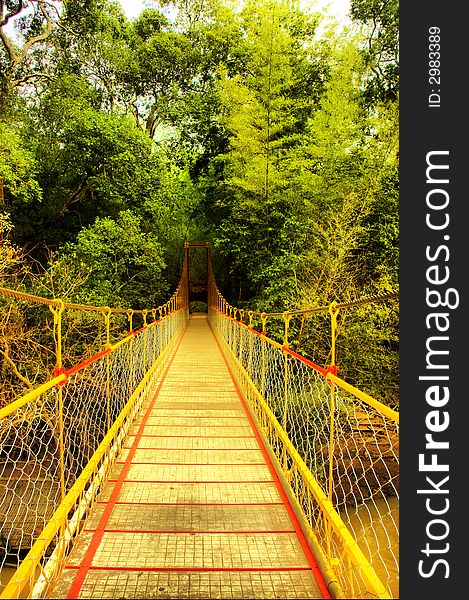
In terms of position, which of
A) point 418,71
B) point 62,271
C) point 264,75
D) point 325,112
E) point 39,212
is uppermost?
point 264,75

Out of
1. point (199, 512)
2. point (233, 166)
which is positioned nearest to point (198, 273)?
point (233, 166)

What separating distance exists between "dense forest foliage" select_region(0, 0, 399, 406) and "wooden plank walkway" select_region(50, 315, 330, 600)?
437 centimetres

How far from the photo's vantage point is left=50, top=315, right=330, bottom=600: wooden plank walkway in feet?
4.39

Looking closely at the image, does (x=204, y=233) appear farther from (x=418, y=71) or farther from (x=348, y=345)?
(x=418, y=71)

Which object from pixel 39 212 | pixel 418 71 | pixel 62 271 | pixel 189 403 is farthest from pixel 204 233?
pixel 418 71

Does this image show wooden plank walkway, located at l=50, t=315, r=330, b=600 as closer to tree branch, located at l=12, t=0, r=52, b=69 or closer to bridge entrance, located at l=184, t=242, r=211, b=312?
tree branch, located at l=12, t=0, r=52, b=69

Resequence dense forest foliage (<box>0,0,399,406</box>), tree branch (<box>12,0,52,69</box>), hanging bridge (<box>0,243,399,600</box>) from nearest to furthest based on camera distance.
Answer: hanging bridge (<box>0,243,399,600</box>) < dense forest foliage (<box>0,0,399,406</box>) < tree branch (<box>12,0,52,69</box>)

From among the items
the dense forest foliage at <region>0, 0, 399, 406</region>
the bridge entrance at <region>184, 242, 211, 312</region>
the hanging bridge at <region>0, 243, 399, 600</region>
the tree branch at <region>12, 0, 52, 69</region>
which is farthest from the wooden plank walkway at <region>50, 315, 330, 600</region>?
the bridge entrance at <region>184, 242, 211, 312</region>

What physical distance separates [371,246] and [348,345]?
231cm

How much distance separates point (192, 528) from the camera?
172 cm

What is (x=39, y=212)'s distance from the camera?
37.4ft

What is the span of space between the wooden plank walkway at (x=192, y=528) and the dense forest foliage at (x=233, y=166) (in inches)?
172

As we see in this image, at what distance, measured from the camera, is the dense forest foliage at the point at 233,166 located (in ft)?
26.4

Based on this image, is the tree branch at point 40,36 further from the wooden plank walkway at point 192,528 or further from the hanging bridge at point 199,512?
the wooden plank walkway at point 192,528
